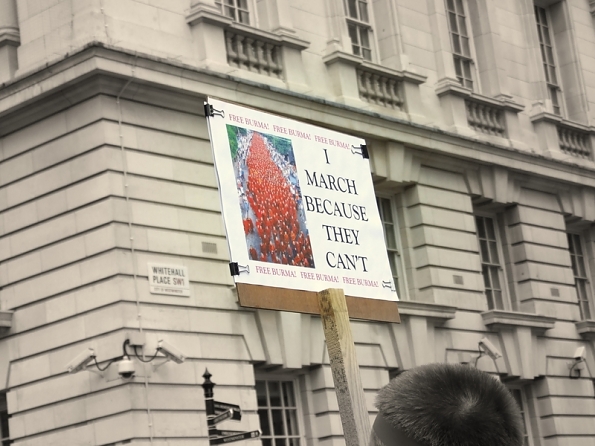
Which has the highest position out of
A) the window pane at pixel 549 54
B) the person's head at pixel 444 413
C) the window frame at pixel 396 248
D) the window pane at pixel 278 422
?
the window pane at pixel 549 54

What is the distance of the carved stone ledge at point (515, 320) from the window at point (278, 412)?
457 centimetres

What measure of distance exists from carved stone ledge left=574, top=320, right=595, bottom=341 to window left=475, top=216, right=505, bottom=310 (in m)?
1.85

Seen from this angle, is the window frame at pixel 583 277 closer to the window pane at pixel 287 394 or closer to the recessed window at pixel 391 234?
the recessed window at pixel 391 234

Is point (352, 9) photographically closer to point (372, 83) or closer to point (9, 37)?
point (372, 83)

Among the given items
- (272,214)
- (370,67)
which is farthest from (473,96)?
(272,214)

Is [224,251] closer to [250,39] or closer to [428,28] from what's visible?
[250,39]

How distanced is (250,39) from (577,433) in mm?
9536

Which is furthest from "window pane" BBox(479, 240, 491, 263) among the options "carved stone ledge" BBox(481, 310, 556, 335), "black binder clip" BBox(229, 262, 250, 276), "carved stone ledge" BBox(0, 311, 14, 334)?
"black binder clip" BBox(229, 262, 250, 276)

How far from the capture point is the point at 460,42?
2289cm

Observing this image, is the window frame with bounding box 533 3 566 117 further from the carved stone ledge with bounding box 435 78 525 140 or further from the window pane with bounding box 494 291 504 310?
the window pane with bounding box 494 291 504 310

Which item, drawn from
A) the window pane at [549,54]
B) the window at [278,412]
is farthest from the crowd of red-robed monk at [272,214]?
the window pane at [549,54]

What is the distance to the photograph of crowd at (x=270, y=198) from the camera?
9586 millimetres

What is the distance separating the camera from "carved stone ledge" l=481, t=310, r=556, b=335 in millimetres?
20344

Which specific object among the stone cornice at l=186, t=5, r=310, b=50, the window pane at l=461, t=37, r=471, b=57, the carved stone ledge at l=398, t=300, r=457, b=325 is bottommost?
the carved stone ledge at l=398, t=300, r=457, b=325
